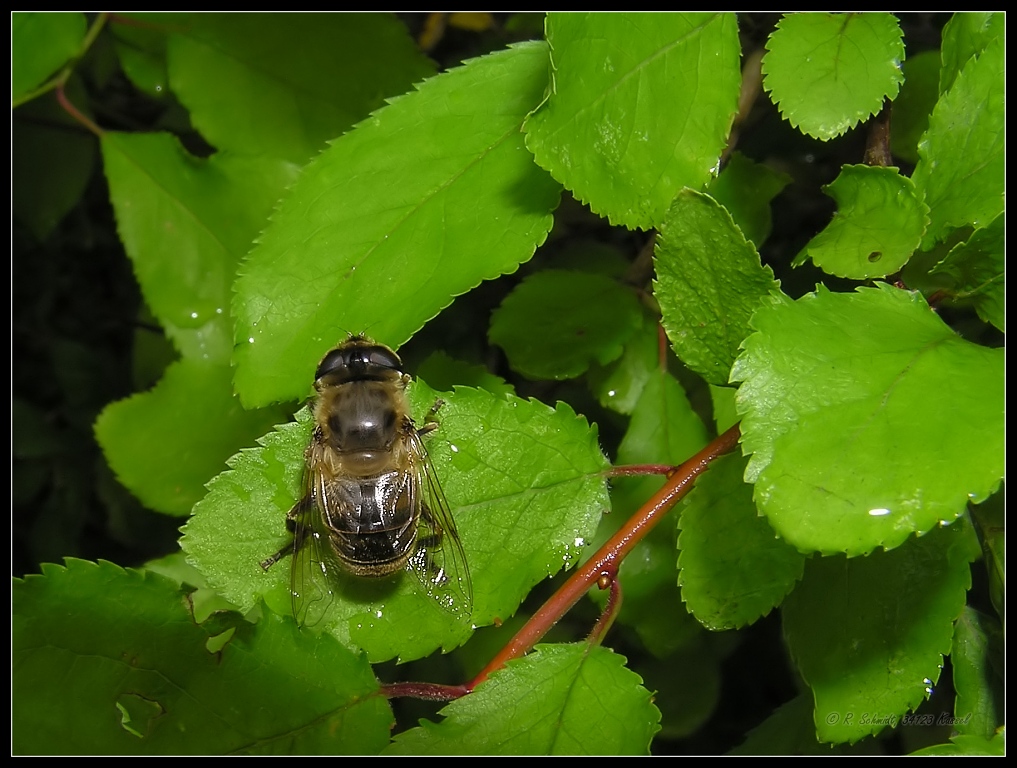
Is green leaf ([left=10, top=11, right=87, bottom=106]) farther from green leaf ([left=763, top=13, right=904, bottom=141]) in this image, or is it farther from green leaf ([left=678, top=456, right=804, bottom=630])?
green leaf ([left=678, top=456, right=804, bottom=630])

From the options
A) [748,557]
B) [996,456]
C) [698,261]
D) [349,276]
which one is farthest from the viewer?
[349,276]

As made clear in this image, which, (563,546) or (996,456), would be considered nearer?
(996,456)

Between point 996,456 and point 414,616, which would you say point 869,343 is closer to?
point 996,456

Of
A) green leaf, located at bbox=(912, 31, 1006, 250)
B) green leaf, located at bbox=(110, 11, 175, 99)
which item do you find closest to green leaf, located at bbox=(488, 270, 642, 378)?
green leaf, located at bbox=(912, 31, 1006, 250)

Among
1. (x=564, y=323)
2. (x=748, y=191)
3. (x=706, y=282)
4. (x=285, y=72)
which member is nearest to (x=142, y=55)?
(x=285, y=72)

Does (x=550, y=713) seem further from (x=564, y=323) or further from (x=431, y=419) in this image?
(x=564, y=323)

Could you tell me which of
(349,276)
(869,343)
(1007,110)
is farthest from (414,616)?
(1007,110)

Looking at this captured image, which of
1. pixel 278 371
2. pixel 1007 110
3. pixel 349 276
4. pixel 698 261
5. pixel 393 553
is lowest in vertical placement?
pixel 393 553

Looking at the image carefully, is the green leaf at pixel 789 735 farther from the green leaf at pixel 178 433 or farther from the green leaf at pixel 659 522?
the green leaf at pixel 178 433
